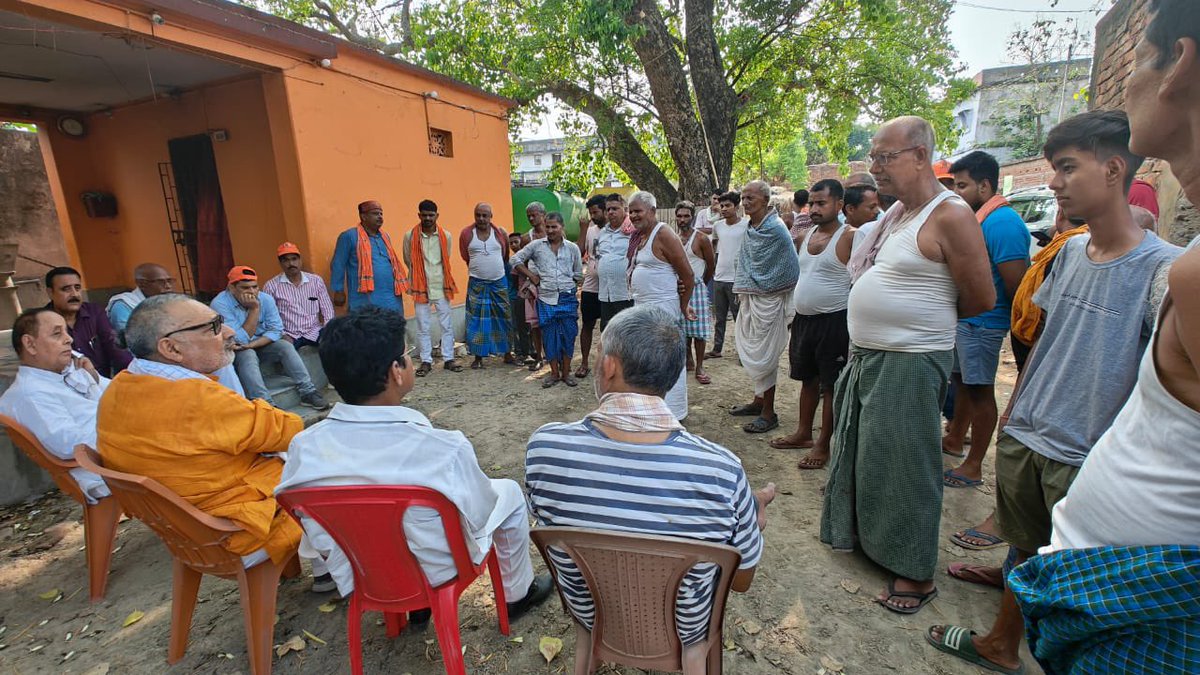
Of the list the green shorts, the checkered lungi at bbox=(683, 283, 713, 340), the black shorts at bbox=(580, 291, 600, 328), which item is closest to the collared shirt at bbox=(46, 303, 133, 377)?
the black shorts at bbox=(580, 291, 600, 328)

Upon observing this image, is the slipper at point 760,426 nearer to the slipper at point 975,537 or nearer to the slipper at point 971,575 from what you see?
the slipper at point 975,537

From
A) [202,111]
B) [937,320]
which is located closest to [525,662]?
[937,320]

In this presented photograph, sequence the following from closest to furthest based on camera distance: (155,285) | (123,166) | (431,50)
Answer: (155,285)
(123,166)
(431,50)

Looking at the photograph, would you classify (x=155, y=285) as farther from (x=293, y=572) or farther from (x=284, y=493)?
(x=284, y=493)

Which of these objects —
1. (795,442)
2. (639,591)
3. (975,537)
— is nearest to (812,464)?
(795,442)

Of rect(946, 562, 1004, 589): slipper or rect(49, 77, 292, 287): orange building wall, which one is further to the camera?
rect(49, 77, 292, 287): orange building wall

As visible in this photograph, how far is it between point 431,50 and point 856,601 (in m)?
11.8

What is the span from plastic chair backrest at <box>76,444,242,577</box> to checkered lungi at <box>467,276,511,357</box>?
4.44 meters

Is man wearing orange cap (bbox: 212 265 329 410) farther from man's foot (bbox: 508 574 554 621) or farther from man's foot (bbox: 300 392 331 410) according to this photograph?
man's foot (bbox: 508 574 554 621)

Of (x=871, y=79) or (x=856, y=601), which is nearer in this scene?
(x=856, y=601)

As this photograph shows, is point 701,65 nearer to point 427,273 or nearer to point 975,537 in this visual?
point 427,273

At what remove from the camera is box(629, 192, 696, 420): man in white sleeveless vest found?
4062 mm

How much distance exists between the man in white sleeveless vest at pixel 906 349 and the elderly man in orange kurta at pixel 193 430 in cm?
248

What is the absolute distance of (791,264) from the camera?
4281 millimetres
